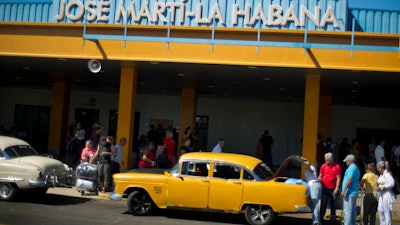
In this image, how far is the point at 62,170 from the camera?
41.4 feet

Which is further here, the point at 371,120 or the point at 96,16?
the point at 371,120

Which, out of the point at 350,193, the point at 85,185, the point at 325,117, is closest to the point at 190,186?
the point at 350,193

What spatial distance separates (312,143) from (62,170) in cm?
732

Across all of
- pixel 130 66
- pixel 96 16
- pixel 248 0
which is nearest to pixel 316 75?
pixel 248 0

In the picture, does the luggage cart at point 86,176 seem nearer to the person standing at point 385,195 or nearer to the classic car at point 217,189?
the classic car at point 217,189

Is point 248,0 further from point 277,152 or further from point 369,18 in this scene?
point 277,152

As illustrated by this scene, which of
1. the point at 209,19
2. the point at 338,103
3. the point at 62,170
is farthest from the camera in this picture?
the point at 338,103

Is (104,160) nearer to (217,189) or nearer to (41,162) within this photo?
(41,162)

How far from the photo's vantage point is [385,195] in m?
9.92

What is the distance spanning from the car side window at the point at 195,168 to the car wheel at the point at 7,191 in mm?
4219

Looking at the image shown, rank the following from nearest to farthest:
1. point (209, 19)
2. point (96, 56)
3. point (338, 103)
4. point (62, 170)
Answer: point (62, 170)
point (96, 56)
point (209, 19)
point (338, 103)

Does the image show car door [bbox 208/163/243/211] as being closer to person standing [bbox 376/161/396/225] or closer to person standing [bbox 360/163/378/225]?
person standing [bbox 360/163/378/225]

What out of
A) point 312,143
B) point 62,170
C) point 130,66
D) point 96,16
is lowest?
point 62,170

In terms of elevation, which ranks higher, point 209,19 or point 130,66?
point 209,19
